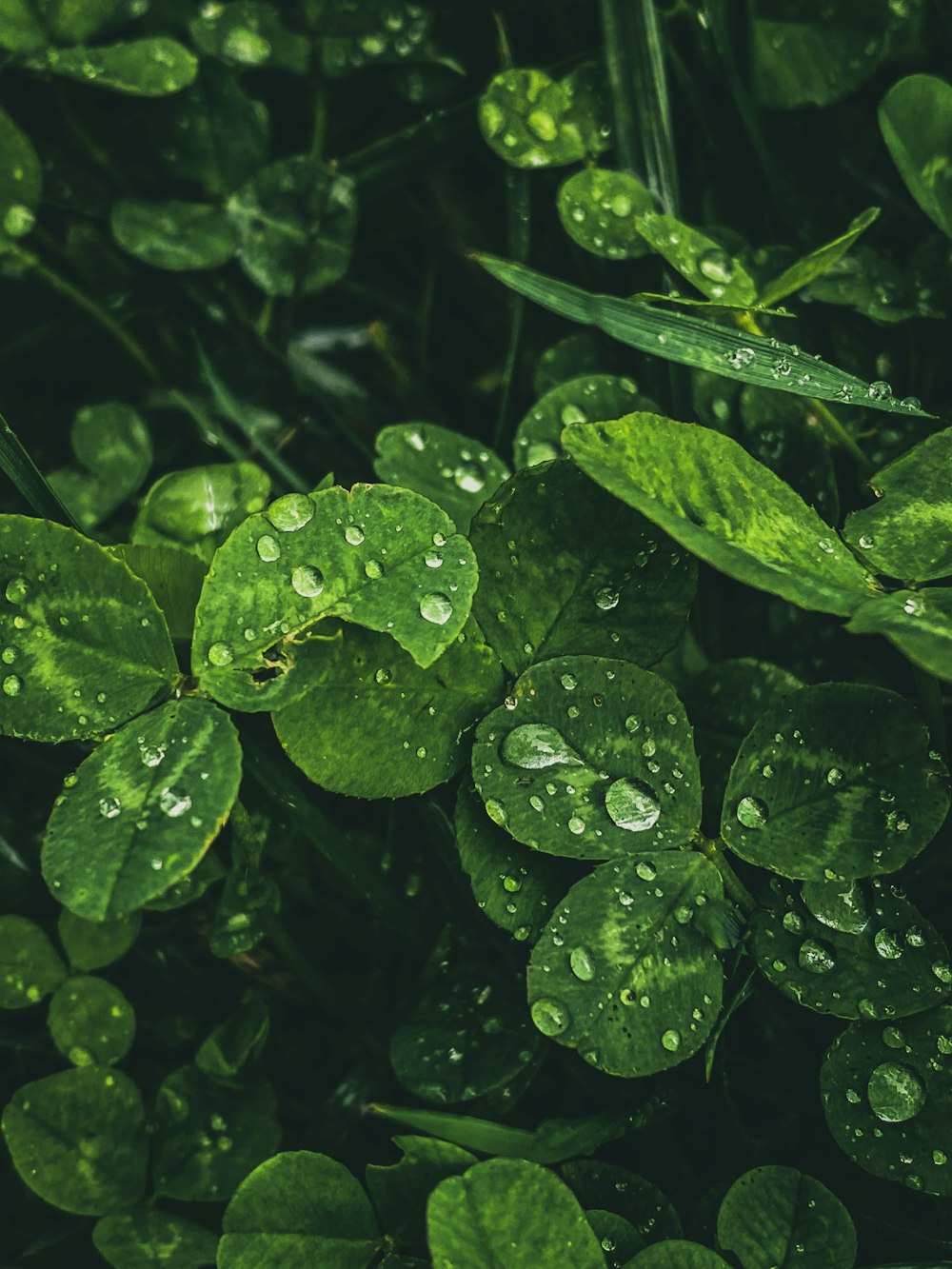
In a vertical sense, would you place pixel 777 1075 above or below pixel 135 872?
below

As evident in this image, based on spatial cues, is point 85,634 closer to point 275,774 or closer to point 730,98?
point 275,774

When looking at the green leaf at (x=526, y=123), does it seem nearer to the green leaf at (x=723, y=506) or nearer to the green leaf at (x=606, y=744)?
the green leaf at (x=723, y=506)

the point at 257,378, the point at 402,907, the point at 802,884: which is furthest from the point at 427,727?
the point at 257,378

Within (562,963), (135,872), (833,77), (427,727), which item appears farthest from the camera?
(833,77)

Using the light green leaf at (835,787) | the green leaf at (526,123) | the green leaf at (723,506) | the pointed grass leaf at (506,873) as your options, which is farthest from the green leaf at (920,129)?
the pointed grass leaf at (506,873)

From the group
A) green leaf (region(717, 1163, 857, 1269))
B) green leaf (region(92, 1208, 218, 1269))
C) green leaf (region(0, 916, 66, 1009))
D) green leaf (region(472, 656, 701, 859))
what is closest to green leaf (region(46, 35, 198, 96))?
green leaf (region(472, 656, 701, 859))

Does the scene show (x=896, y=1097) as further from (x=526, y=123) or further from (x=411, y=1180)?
(x=526, y=123)

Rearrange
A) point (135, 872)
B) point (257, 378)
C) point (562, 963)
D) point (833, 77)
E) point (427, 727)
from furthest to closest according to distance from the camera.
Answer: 1. point (257, 378)
2. point (833, 77)
3. point (427, 727)
4. point (562, 963)
5. point (135, 872)
